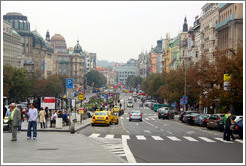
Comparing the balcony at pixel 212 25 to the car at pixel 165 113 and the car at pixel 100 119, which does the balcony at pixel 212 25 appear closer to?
the car at pixel 165 113

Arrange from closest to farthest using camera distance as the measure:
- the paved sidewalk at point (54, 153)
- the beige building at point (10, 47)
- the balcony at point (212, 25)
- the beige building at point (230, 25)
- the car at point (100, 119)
Answer: 1. the paved sidewalk at point (54, 153)
2. the car at point (100, 119)
3. the beige building at point (230, 25)
4. the balcony at point (212, 25)
5. the beige building at point (10, 47)

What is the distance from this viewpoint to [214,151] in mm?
18828

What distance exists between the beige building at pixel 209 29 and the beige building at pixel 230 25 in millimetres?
3998

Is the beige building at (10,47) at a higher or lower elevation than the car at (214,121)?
higher

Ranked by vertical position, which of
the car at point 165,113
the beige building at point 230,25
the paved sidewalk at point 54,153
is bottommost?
the car at point 165,113

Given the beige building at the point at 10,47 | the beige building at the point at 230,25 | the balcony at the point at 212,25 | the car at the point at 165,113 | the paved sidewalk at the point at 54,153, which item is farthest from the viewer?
the beige building at the point at 10,47

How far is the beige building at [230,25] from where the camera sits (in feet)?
209

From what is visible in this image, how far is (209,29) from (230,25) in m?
17.5

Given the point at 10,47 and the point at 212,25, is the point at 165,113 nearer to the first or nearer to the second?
the point at 212,25

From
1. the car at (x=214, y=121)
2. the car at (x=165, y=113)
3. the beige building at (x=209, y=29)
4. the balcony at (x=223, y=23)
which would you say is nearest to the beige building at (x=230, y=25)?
the balcony at (x=223, y=23)

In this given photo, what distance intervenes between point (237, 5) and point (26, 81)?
4462 cm

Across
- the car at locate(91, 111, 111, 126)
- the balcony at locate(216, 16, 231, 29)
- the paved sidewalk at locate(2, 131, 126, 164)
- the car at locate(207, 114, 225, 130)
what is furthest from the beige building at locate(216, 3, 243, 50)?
the paved sidewalk at locate(2, 131, 126, 164)

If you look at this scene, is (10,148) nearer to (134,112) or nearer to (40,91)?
(134,112)

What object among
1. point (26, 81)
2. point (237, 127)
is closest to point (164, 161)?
point (237, 127)
